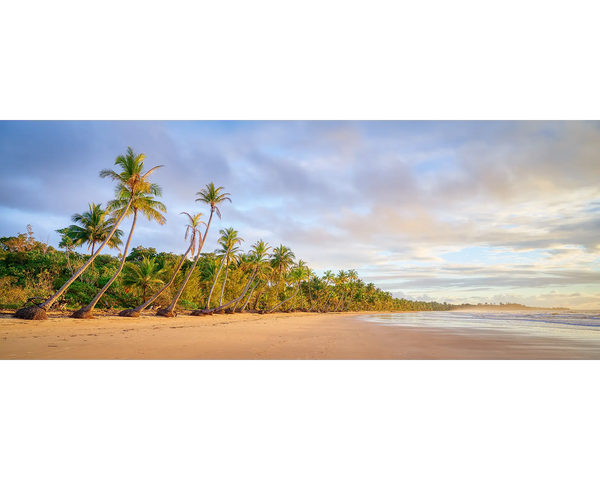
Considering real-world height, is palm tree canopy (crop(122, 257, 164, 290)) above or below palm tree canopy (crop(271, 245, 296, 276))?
below

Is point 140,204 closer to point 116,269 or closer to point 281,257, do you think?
point 116,269

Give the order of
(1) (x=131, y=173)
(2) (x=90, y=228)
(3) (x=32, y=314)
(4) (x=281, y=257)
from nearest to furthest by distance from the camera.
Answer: (3) (x=32, y=314) < (1) (x=131, y=173) < (2) (x=90, y=228) < (4) (x=281, y=257)

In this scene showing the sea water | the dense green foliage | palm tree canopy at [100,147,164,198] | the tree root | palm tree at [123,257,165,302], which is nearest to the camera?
the sea water

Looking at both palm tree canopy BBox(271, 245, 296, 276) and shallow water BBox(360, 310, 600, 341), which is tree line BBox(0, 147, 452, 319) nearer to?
palm tree canopy BBox(271, 245, 296, 276)

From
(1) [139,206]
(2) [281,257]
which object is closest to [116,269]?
(1) [139,206]

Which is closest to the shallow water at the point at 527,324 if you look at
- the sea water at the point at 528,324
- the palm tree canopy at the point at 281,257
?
the sea water at the point at 528,324

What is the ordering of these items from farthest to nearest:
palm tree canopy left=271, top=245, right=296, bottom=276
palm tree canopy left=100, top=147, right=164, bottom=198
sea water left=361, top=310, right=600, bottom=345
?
palm tree canopy left=271, top=245, right=296, bottom=276 < palm tree canopy left=100, top=147, right=164, bottom=198 < sea water left=361, top=310, right=600, bottom=345

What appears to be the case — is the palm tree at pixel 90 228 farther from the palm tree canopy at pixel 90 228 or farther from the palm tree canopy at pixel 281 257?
the palm tree canopy at pixel 281 257

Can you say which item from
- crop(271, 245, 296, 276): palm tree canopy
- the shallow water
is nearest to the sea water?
the shallow water

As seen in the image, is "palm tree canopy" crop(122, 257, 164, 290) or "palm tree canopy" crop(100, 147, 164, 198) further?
"palm tree canopy" crop(122, 257, 164, 290)
